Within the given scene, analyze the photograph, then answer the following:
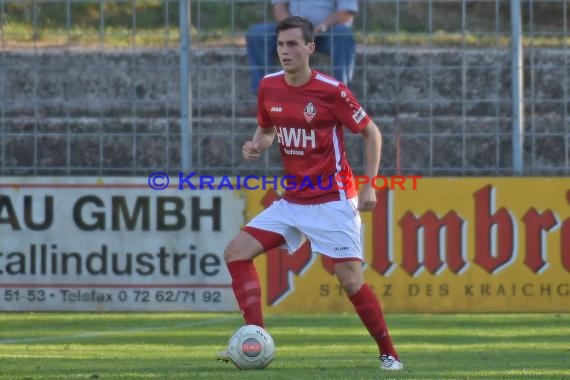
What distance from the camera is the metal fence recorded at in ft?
39.9

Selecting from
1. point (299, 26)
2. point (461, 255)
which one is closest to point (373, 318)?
point (299, 26)

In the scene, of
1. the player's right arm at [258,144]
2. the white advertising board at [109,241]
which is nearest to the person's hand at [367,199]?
the player's right arm at [258,144]

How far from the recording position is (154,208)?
1215 cm

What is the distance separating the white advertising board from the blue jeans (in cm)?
114

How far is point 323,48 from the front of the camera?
40.6 feet

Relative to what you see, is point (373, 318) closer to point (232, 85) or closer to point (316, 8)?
point (232, 85)

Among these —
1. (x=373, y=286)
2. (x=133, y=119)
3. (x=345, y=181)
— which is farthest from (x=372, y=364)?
(x=133, y=119)

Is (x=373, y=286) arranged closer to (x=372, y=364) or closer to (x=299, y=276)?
(x=299, y=276)

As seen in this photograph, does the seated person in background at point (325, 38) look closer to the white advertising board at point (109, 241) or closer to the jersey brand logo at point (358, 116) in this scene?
the white advertising board at point (109, 241)

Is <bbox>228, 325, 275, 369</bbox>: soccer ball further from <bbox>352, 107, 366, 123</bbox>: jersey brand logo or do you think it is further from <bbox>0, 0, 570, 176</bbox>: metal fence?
<bbox>0, 0, 570, 176</bbox>: metal fence

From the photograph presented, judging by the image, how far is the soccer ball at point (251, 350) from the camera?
7.97m

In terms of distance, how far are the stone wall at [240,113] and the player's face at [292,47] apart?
390 centimetres

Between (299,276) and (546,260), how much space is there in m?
2.02

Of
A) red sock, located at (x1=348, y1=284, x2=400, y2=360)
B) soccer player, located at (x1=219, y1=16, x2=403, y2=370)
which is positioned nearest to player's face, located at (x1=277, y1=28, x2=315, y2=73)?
soccer player, located at (x1=219, y1=16, x2=403, y2=370)
